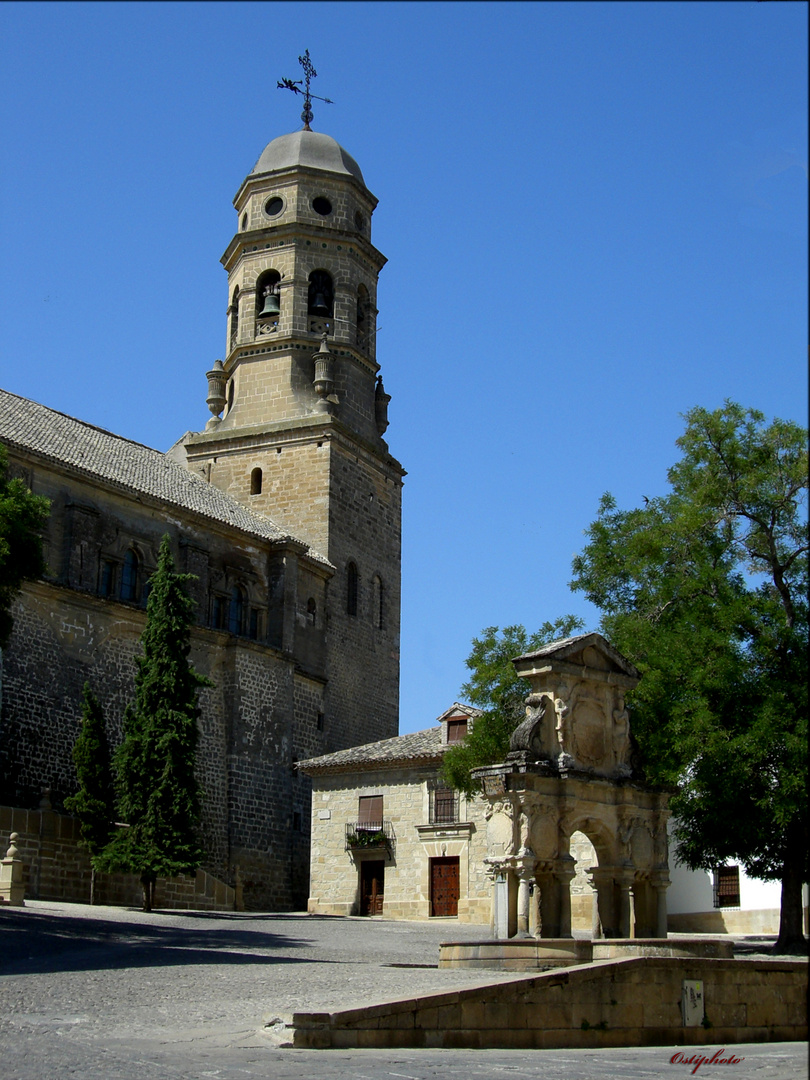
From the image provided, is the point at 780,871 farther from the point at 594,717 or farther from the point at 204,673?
the point at 204,673

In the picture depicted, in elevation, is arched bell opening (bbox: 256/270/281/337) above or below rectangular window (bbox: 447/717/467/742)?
above

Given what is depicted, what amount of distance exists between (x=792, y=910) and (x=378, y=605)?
76.3ft

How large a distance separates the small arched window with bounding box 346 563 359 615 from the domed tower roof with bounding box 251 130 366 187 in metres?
13.6

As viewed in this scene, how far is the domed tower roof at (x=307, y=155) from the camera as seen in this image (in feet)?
147

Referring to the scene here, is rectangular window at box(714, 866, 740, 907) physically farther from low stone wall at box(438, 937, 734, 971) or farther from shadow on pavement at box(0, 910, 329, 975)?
low stone wall at box(438, 937, 734, 971)

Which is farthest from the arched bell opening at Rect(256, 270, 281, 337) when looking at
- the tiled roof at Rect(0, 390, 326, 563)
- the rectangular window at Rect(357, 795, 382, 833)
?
the rectangular window at Rect(357, 795, 382, 833)

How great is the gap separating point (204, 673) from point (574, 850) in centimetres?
1180

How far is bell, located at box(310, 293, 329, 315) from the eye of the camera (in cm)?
4372

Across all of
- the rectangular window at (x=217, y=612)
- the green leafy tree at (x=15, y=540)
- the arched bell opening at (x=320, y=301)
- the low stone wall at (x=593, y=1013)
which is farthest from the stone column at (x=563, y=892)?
the arched bell opening at (x=320, y=301)

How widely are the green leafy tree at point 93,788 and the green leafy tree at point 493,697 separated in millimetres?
7636

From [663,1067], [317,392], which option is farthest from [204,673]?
[663,1067]

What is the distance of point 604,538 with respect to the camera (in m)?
26.1
